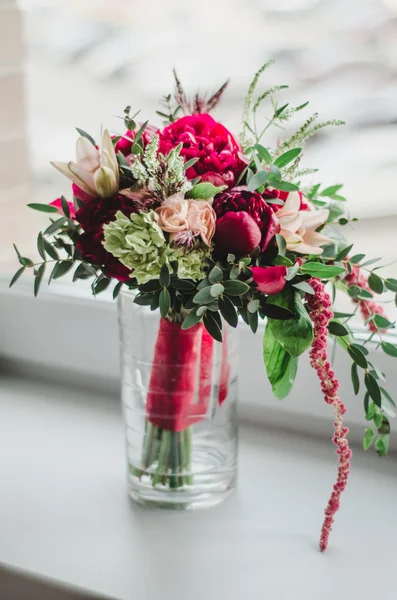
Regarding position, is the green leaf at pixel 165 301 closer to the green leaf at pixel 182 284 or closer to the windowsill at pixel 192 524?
the green leaf at pixel 182 284

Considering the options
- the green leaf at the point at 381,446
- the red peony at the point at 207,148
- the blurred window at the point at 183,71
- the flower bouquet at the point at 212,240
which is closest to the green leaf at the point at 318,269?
the flower bouquet at the point at 212,240

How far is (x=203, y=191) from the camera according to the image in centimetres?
66

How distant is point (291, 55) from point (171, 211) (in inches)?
17.3

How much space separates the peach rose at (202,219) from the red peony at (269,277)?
5 centimetres

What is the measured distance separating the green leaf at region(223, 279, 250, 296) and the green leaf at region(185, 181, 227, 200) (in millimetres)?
76

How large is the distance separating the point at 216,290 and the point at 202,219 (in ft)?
0.20

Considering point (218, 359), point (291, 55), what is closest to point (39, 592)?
point (218, 359)

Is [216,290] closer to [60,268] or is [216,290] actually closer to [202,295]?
[202,295]

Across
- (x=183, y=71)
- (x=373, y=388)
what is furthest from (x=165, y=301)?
(x=183, y=71)

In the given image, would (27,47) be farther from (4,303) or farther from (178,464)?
(178,464)

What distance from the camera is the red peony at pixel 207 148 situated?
2.25 feet

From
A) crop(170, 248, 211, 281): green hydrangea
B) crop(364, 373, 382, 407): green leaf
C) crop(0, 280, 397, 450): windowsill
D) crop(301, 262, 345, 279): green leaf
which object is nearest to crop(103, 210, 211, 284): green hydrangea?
crop(170, 248, 211, 281): green hydrangea

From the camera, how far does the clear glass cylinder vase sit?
2.68ft

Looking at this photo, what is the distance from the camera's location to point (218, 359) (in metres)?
0.84
